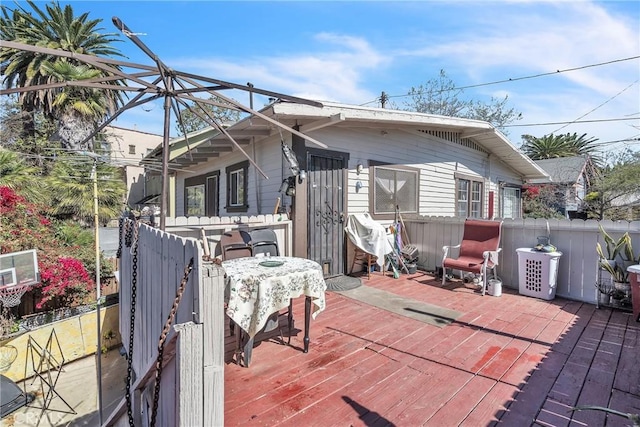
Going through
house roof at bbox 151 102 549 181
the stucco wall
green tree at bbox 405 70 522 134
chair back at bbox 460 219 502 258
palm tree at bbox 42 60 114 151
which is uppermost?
green tree at bbox 405 70 522 134

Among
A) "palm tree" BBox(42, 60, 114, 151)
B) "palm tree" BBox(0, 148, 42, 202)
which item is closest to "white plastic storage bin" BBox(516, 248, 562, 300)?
"palm tree" BBox(0, 148, 42, 202)

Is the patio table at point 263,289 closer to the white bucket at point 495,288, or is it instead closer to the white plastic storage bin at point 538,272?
the white bucket at point 495,288

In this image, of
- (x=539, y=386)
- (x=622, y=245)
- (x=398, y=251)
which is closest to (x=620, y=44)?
(x=622, y=245)

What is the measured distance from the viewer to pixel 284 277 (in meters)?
2.54

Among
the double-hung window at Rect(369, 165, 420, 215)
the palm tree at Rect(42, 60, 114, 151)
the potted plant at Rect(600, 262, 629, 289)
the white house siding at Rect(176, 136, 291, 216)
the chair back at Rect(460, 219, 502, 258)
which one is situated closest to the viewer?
the potted plant at Rect(600, 262, 629, 289)

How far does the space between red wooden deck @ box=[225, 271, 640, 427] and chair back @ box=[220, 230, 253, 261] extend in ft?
3.09

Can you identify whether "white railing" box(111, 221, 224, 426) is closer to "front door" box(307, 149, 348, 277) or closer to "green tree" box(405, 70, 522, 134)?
"front door" box(307, 149, 348, 277)

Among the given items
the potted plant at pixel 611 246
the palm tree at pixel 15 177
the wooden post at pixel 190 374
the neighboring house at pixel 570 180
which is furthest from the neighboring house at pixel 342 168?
the neighboring house at pixel 570 180

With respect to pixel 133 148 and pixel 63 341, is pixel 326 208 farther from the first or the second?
pixel 133 148

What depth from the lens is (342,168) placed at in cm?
556

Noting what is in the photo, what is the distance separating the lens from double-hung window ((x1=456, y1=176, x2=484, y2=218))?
28.1ft

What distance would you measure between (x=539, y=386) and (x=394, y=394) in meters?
1.09

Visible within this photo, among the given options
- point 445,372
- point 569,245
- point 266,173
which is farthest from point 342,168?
point 445,372

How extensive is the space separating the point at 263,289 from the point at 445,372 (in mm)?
1589
